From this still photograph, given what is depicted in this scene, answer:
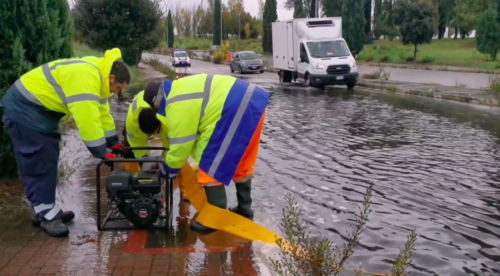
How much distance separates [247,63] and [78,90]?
3259 cm

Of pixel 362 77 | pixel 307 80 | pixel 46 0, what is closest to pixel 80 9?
pixel 307 80

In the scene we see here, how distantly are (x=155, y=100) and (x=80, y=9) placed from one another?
19.9 metres

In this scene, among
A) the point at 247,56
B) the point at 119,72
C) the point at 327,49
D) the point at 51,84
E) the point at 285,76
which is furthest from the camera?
the point at 247,56

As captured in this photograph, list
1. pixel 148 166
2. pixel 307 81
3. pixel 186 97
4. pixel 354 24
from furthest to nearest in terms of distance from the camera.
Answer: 1. pixel 354 24
2. pixel 307 81
3. pixel 148 166
4. pixel 186 97

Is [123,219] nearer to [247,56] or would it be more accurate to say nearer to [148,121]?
[148,121]

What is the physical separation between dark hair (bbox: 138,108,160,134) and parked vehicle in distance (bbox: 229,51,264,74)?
103ft

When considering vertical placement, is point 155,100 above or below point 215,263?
above

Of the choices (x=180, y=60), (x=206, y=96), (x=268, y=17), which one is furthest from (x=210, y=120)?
(x=268, y=17)

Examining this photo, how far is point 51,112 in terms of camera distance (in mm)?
5359

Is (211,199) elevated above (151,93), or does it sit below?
below

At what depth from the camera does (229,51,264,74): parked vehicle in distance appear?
37.2m

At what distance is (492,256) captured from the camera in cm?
541

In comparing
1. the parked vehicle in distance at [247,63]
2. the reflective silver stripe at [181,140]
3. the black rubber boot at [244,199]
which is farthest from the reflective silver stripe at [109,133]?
the parked vehicle in distance at [247,63]

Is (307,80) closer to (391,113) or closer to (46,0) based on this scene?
(391,113)
